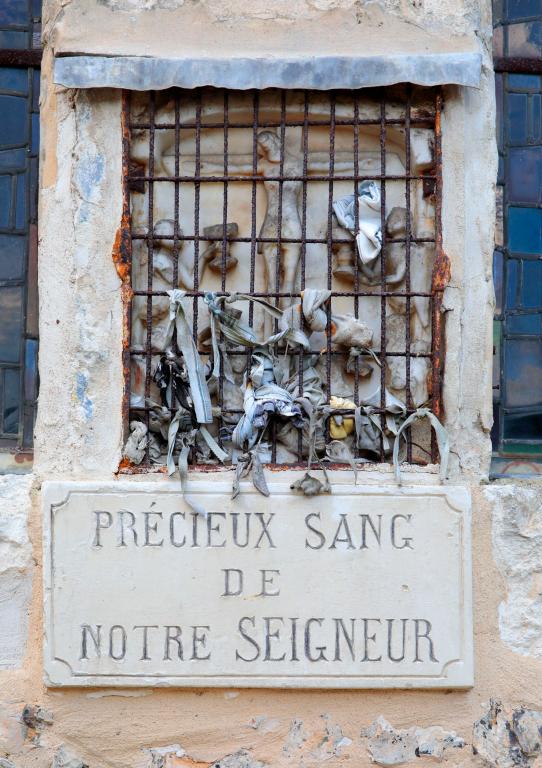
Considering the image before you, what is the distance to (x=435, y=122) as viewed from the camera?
3.49 m

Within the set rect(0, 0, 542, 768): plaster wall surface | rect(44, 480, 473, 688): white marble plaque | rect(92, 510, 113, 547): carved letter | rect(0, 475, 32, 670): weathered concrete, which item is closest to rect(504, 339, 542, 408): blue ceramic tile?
rect(0, 0, 542, 768): plaster wall surface

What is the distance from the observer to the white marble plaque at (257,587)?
330 cm

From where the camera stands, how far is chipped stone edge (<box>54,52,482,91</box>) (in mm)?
3393

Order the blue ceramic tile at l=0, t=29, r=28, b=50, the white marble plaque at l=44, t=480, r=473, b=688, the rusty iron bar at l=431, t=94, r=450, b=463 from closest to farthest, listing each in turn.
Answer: the white marble plaque at l=44, t=480, r=473, b=688
the rusty iron bar at l=431, t=94, r=450, b=463
the blue ceramic tile at l=0, t=29, r=28, b=50

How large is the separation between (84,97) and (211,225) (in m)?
0.57

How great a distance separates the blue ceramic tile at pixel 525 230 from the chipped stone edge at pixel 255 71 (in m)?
0.53

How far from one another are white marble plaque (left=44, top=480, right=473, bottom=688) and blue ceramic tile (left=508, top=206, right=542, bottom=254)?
94cm

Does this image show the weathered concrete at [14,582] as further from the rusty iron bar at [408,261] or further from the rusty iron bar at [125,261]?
the rusty iron bar at [408,261]

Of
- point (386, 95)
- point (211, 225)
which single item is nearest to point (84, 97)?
point (211, 225)

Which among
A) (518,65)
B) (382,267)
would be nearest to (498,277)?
(382,267)

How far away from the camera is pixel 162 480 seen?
3.37 m

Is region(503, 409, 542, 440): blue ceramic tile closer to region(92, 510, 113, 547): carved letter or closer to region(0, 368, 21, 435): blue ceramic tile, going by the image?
region(92, 510, 113, 547): carved letter

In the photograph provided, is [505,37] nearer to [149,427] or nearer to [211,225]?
[211,225]

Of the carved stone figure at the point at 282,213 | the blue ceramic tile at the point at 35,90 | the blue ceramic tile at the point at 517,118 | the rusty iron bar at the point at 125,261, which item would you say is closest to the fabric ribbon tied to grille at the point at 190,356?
the rusty iron bar at the point at 125,261
